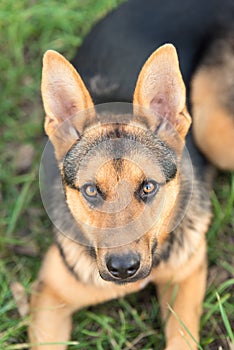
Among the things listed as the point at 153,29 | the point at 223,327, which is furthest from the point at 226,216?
the point at 153,29

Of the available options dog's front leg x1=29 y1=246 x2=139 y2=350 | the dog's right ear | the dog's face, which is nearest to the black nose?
the dog's face

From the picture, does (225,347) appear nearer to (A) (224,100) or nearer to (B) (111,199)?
(B) (111,199)

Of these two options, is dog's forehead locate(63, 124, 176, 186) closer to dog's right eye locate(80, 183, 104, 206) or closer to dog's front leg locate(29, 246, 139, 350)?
dog's right eye locate(80, 183, 104, 206)

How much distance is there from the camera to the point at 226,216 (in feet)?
15.8

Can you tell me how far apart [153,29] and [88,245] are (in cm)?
183

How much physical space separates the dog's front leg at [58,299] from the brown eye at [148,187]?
2.77 feet

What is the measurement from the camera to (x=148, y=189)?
3.44 m

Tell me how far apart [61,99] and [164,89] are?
0.61m

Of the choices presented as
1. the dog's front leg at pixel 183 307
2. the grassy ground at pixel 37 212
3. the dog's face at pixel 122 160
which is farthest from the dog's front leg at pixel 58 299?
the dog's face at pixel 122 160

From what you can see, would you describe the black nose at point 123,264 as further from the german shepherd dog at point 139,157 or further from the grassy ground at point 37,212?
the grassy ground at point 37,212

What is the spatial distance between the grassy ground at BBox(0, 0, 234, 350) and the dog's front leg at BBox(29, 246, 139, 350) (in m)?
A: 0.13

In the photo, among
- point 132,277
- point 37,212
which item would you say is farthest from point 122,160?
point 37,212

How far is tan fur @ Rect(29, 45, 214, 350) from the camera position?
11.1 ft

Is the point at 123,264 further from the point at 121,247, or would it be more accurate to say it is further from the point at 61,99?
the point at 61,99
